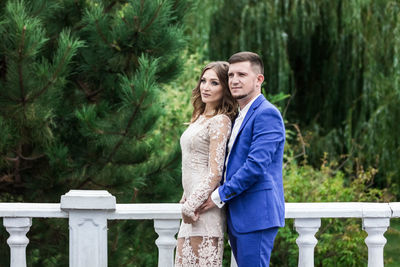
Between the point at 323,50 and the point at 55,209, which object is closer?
the point at 55,209

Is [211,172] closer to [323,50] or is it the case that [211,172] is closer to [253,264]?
[253,264]

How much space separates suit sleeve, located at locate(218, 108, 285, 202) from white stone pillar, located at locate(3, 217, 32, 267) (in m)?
1.08

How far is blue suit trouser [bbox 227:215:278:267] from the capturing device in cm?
239

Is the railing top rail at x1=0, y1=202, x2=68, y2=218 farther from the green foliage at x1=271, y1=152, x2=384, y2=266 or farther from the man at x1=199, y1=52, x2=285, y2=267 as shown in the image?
the green foliage at x1=271, y1=152, x2=384, y2=266

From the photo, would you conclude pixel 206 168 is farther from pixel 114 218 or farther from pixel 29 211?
pixel 29 211

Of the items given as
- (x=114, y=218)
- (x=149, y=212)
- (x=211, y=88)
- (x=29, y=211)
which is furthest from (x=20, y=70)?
(x=211, y=88)

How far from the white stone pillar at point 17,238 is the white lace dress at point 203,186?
83cm

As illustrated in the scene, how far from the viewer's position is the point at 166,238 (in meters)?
2.89

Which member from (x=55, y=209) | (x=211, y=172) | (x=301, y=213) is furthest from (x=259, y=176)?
(x=55, y=209)

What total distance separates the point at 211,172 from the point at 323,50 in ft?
22.8

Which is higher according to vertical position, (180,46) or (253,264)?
(180,46)

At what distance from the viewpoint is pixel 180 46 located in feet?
15.4

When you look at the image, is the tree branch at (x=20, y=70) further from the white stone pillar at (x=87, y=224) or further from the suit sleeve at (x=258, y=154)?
the suit sleeve at (x=258, y=154)

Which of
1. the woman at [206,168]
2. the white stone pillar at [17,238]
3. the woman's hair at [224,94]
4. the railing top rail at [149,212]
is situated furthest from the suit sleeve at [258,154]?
the white stone pillar at [17,238]
